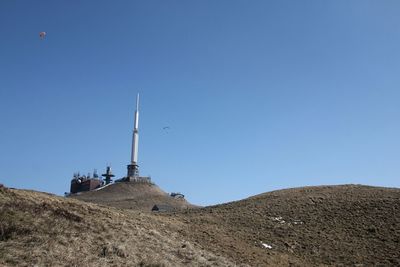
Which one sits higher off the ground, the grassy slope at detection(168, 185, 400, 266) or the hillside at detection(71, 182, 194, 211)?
the hillside at detection(71, 182, 194, 211)

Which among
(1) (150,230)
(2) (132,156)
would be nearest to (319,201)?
(1) (150,230)

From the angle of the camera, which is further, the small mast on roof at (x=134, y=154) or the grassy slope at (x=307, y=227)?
the small mast on roof at (x=134, y=154)

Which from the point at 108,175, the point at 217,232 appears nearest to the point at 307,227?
the point at 217,232

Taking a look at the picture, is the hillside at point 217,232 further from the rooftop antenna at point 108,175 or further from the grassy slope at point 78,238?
the rooftop antenna at point 108,175

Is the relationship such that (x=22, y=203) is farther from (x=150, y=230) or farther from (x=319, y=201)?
(x=319, y=201)

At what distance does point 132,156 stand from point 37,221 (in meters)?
109

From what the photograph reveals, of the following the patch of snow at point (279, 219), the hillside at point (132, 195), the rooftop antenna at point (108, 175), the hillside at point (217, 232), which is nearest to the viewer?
the hillside at point (217, 232)

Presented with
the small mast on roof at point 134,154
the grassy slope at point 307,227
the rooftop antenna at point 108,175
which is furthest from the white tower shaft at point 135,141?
the grassy slope at point 307,227

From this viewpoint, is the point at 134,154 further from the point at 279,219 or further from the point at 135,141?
the point at 279,219

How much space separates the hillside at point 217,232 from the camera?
64.1ft

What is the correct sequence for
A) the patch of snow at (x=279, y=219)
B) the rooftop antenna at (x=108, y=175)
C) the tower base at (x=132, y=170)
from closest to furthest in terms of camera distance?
the patch of snow at (x=279, y=219), the tower base at (x=132, y=170), the rooftop antenna at (x=108, y=175)

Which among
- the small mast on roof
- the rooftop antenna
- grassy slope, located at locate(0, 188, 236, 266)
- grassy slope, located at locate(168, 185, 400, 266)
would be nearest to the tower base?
the small mast on roof

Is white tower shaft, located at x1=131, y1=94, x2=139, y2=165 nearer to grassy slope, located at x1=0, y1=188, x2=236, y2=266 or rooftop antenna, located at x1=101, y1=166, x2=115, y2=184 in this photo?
rooftop antenna, located at x1=101, y1=166, x2=115, y2=184

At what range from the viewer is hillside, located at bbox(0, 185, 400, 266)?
19.5 m
